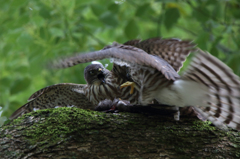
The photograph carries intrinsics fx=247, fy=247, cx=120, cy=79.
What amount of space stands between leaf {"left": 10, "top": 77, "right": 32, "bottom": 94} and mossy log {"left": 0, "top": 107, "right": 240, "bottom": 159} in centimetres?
179

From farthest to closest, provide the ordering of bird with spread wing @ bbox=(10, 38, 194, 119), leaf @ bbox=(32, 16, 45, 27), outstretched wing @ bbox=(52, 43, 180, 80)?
leaf @ bbox=(32, 16, 45, 27) < bird with spread wing @ bbox=(10, 38, 194, 119) < outstretched wing @ bbox=(52, 43, 180, 80)

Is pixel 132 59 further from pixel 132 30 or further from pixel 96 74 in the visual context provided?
pixel 132 30

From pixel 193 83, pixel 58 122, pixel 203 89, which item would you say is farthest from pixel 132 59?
pixel 58 122

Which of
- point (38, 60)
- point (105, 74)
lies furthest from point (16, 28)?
point (105, 74)

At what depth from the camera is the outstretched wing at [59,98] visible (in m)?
3.35

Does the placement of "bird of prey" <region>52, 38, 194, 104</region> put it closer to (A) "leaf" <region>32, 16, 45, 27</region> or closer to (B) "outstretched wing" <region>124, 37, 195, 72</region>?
(B) "outstretched wing" <region>124, 37, 195, 72</region>

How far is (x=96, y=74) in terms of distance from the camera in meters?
3.53

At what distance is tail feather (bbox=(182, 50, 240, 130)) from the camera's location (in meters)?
1.92

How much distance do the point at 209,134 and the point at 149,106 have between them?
588 millimetres

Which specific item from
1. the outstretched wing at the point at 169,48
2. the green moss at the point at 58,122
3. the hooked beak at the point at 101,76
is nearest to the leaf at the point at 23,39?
the hooked beak at the point at 101,76

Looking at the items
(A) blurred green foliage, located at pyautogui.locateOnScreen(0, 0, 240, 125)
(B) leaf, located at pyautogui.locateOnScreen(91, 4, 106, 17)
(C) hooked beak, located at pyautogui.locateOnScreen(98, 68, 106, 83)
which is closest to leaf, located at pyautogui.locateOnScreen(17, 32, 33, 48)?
(A) blurred green foliage, located at pyautogui.locateOnScreen(0, 0, 240, 125)

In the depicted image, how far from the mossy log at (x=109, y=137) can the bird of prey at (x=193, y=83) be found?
0.56ft

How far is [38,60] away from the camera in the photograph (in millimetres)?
3852

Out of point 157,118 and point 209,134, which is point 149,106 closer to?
point 157,118
